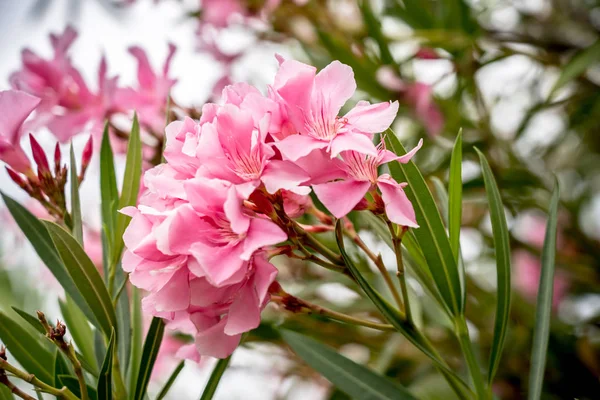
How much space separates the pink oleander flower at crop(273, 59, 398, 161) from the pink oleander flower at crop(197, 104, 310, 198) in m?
0.02

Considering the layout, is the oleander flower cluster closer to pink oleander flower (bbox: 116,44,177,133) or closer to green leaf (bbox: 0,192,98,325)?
green leaf (bbox: 0,192,98,325)

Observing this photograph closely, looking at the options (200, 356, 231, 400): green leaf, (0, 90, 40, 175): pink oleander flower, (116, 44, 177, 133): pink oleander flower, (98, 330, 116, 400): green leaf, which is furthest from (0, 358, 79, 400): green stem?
(116, 44, 177, 133): pink oleander flower

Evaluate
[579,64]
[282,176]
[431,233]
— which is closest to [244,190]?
[282,176]

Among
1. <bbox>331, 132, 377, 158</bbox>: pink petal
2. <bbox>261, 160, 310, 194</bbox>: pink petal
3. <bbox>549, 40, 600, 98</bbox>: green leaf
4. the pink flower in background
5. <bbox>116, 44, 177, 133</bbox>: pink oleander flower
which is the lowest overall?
<bbox>261, 160, 310, 194</bbox>: pink petal

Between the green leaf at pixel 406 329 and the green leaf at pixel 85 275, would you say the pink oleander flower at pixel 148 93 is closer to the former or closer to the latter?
the green leaf at pixel 85 275

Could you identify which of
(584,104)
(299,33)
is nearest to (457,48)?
(584,104)

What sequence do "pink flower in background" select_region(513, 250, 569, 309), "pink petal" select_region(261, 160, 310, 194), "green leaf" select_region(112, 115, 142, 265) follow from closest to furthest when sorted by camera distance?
1. "pink petal" select_region(261, 160, 310, 194)
2. "green leaf" select_region(112, 115, 142, 265)
3. "pink flower in background" select_region(513, 250, 569, 309)

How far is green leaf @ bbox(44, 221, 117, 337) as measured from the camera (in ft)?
1.66

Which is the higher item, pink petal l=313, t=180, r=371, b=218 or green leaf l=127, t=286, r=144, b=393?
pink petal l=313, t=180, r=371, b=218

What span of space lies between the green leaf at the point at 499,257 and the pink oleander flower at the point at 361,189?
0.14 meters

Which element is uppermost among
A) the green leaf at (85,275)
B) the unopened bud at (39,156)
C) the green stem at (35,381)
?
the unopened bud at (39,156)

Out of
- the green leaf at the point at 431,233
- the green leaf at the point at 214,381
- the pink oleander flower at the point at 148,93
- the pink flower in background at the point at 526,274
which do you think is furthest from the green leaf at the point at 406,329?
the pink flower in background at the point at 526,274

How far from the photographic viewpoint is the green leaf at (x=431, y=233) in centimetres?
52

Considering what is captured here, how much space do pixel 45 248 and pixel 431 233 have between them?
15.4 inches
